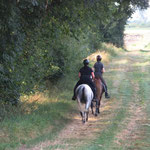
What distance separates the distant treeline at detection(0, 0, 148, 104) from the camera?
11.2 m

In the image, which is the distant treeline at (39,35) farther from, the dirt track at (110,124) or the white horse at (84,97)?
the dirt track at (110,124)

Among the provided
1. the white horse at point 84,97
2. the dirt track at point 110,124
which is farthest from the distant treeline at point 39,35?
the dirt track at point 110,124

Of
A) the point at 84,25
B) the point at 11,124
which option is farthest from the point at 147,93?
the point at 11,124

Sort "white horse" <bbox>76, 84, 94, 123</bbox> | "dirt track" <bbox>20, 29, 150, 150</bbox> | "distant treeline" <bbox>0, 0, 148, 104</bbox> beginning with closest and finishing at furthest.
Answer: "dirt track" <bbox>20, 29, 150, 150</bbox> < "distant treeline" <bbox>0, 0, 148, 104</bbox> < "white horse" <bbox>76, 84, 94, 123</bbox>

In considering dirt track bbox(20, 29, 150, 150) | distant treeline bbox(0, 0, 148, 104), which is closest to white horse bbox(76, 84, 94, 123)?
dirt track bbox(20, 29, 150, 150)

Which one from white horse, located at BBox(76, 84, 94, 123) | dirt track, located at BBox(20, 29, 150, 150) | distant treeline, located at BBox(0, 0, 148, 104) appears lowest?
dirt track, located at BBox(20, 29, 150, 150)

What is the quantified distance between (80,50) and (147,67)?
44.5 feet

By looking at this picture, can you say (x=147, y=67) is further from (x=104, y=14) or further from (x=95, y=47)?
(x=104, y=14)

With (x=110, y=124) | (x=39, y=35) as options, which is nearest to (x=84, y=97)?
A: (x=110, y=124)

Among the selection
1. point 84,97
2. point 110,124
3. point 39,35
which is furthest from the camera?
point 39,35

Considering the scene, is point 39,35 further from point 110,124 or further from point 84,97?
point 110,124

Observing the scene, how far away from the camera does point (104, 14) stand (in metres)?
17.7

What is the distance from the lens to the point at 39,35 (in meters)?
14.4

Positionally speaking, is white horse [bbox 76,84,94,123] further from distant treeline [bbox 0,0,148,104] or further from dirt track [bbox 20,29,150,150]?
distant treeline [bbox 0,0,148,104]
